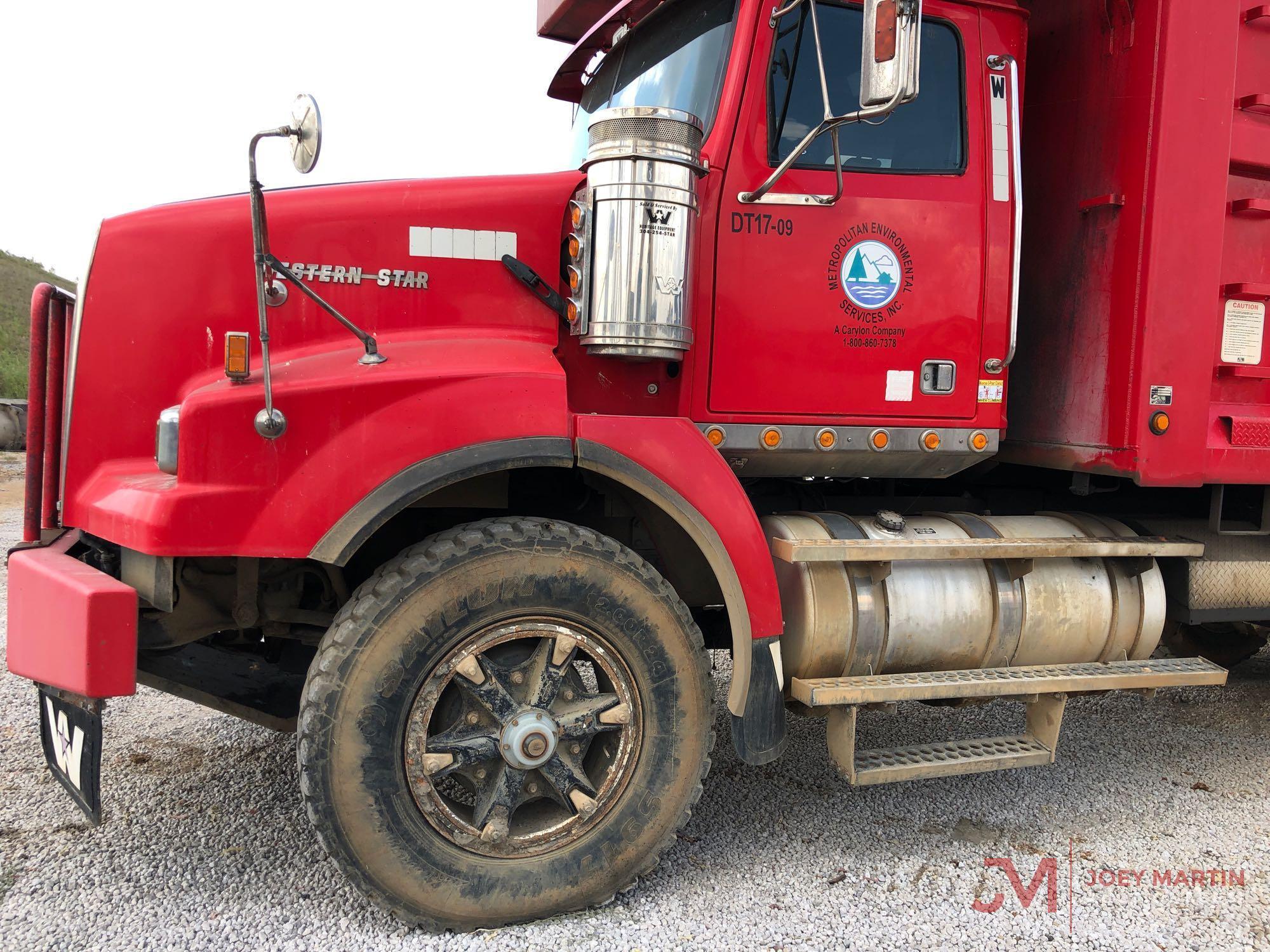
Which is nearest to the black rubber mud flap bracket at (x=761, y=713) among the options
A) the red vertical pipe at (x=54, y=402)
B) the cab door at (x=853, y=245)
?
the cab door at (x=853, y=245)

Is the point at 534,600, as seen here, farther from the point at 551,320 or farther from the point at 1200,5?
the point at 1200,5

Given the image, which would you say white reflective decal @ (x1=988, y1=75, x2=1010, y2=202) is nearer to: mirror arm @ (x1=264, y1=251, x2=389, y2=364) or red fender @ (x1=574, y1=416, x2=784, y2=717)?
red fender @ (x1=574, y1=416, x2=784, y2=717)

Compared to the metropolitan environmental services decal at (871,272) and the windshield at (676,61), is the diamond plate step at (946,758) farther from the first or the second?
the windshield at (676,61)

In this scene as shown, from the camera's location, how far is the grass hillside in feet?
95.4

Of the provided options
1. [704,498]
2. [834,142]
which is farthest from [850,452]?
[834,142]

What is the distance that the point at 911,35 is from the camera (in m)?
2.32

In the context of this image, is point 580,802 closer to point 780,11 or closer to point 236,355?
point 236,355

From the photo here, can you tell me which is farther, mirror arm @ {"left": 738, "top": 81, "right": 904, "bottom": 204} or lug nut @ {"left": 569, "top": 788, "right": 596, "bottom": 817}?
lug nut @ {"left": 569, "top": 788, "right": 596, "bottom": 817}

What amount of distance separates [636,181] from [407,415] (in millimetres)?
950

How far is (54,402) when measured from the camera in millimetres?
2785

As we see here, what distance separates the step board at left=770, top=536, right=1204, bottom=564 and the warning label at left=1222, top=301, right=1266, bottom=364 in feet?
2.32

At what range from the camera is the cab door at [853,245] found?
2.94m

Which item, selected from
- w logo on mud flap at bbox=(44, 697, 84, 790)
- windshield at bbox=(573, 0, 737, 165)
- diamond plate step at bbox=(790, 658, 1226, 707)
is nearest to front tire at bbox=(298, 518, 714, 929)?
diamond plate step at bbox=(790, 658, 1226, 707)

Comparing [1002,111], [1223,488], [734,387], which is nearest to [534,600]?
[734,387]
